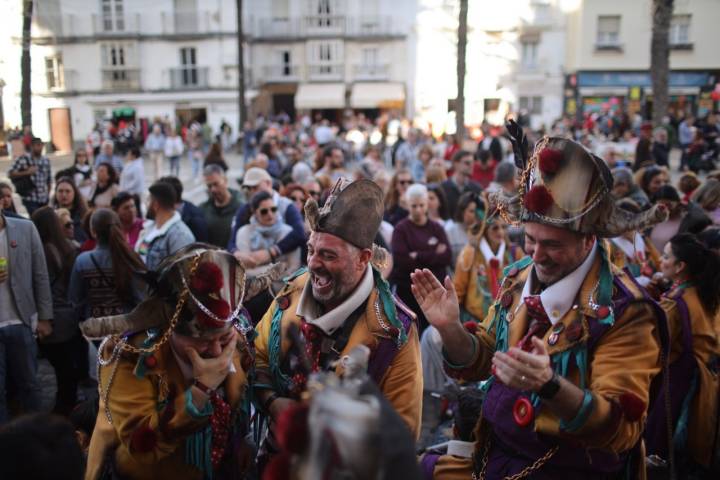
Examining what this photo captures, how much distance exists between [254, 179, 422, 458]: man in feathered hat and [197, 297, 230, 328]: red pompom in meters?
0.40

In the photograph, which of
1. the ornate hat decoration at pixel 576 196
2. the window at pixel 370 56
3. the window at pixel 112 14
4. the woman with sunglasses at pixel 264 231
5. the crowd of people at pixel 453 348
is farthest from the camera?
the window at pixel 370 56

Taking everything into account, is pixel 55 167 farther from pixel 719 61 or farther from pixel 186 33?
pixel 719 61

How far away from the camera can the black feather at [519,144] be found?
9.71 feet

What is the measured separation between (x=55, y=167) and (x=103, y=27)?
21.7m

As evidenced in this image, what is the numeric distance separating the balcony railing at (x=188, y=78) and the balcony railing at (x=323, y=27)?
4.08m

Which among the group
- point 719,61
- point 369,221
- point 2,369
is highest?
point 719,61

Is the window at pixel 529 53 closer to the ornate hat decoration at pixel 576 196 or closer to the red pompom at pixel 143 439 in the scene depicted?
the ornate hat decoration at pixel 576 196

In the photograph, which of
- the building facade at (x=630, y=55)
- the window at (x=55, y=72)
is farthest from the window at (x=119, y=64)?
the building facade at (x=630, y=55)

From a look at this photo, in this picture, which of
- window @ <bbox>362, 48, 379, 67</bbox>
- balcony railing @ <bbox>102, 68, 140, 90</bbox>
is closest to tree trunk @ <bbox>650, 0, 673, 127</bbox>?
window @ <bbox>362, 48, 379, 67</bbox>

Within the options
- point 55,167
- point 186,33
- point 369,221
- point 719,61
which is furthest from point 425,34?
point 369,221

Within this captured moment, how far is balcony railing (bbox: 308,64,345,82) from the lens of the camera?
38375 mm

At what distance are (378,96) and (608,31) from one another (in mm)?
12460

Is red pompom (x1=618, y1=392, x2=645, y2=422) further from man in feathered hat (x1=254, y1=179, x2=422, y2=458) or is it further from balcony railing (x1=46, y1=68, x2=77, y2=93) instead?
balcony railing (x1=46, y1=68, x2=77, y2=93)

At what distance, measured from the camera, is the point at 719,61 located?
34781 mm
